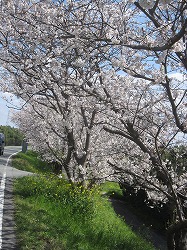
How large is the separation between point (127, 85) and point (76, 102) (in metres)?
1.66

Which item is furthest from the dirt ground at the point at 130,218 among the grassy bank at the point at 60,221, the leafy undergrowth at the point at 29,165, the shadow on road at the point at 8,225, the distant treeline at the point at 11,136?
the distant treeline at the point at 11,136

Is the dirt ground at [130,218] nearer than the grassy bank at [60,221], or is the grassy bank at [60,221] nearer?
the grassy bank at [60,221]

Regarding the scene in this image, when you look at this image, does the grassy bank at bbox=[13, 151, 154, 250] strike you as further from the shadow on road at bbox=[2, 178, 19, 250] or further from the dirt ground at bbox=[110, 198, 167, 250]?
the dirt ground at bbox=[110, 198, 167, 250]

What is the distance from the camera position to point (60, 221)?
8195 millimetres

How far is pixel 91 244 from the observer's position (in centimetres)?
718

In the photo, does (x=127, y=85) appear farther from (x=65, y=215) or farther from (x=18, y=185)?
(x=18, y=185)

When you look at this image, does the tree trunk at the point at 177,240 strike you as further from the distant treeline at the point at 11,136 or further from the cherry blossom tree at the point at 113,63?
the distant treeline at the point at 11,136

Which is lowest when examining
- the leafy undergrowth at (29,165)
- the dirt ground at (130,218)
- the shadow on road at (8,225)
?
the dirt ground at (130,218)

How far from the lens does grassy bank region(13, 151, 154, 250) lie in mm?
6633

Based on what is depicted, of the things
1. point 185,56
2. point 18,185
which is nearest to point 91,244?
point 185,56

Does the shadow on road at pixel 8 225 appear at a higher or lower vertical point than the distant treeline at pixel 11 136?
lower

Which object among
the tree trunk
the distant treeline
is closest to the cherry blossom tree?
the tree trunk

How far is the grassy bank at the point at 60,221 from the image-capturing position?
6.63m

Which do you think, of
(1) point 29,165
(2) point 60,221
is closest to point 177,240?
(2) point 60,221
